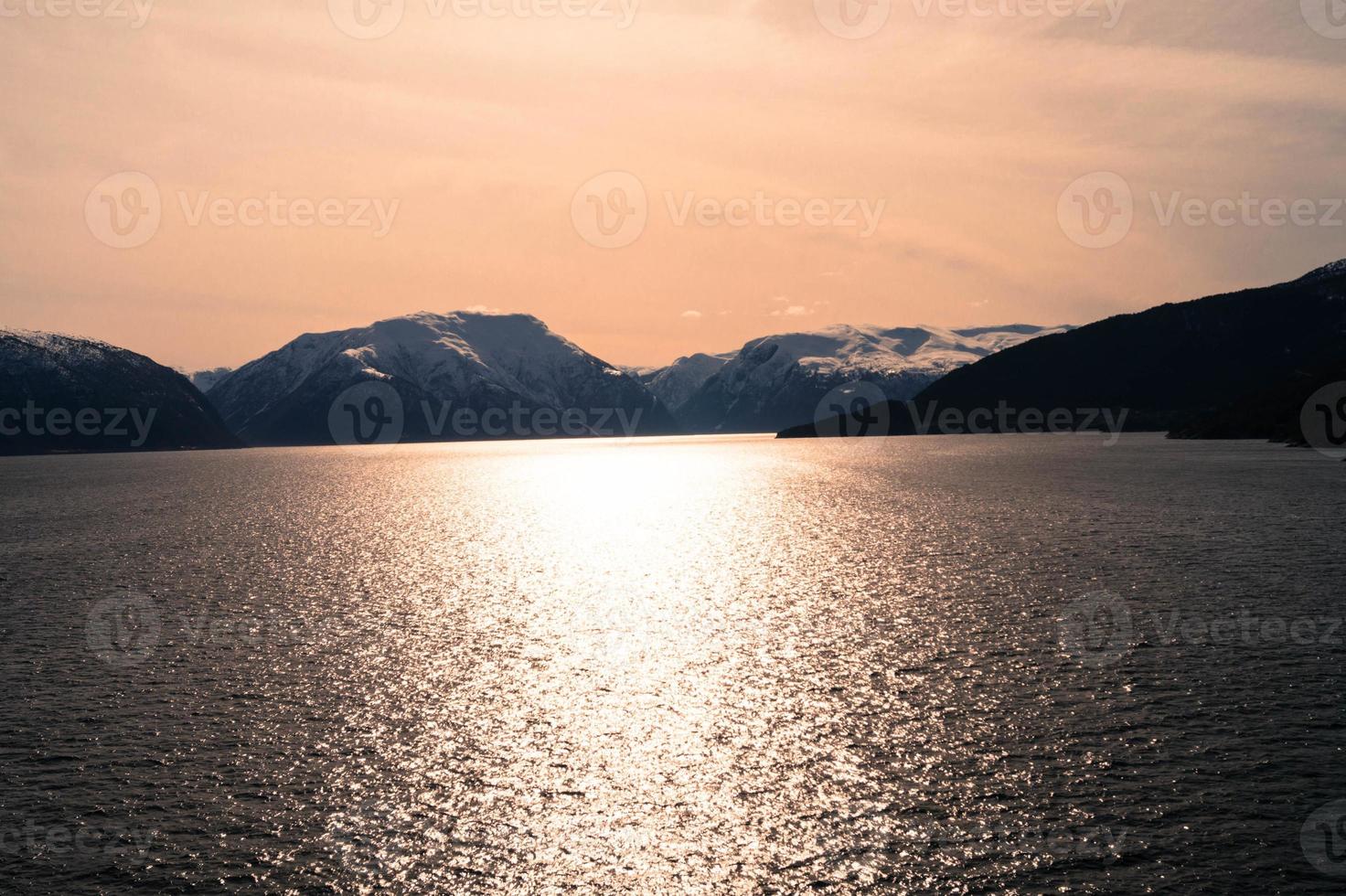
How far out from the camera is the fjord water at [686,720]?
20.5m

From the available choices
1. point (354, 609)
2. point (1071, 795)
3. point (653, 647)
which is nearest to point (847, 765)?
point (1071, 795)

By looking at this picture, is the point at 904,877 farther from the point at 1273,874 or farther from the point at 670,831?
the point at 1273,874

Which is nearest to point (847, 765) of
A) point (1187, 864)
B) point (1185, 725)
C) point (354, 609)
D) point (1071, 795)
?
point (1071, 795)

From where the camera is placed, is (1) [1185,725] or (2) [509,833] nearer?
(2) [509,833]

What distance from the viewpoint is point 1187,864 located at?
64.1 feet

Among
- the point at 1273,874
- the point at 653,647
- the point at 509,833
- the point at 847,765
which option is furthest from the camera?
the point at 653,647

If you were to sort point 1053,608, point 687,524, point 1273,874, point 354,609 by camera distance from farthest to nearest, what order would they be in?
point 687,524
point 354,609
point 1053,608
point 1273,874

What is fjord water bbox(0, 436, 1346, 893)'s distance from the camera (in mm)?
20547

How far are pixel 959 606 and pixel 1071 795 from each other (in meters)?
26.5

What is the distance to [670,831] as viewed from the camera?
2209 centimetres

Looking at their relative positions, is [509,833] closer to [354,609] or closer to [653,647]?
[653,647]

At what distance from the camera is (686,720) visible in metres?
31.1

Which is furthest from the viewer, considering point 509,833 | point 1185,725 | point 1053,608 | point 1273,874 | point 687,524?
point 687,524

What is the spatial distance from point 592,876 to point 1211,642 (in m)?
30.8
